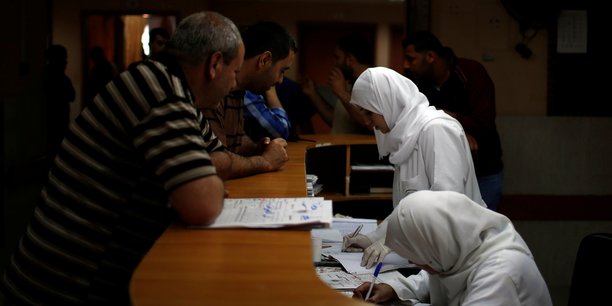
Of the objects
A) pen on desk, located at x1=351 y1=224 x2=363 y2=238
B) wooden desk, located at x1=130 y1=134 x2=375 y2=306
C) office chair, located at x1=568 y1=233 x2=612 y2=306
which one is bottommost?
pen on desk, located at x1=351 y1=224 x2=363 y2=238

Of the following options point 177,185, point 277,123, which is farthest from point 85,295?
point 277,123

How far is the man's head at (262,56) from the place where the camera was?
3.33 metres

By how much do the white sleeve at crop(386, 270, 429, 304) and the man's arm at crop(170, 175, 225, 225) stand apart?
0.93 metres

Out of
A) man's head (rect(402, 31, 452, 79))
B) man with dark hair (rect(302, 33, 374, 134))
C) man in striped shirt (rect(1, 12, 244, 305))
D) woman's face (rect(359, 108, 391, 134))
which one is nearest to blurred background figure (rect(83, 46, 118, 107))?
man with dark hair (rect(302, 33, 374, 134))

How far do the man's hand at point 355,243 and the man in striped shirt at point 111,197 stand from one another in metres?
1.19

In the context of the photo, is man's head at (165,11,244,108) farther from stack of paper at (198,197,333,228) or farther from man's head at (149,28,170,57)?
man's head at (149,28,170,57)

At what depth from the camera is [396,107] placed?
3465 mm

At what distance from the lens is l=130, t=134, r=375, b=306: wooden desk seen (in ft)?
4.69

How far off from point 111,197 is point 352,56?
3.68 metres

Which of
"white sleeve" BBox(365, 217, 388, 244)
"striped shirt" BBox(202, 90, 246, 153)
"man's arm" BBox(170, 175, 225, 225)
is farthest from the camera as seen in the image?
"striped shirt" BBox(202, 90, 246, 153)

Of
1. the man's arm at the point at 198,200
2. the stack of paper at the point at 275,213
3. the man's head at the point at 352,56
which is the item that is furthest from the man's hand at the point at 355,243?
the man's head at the point at 352,56

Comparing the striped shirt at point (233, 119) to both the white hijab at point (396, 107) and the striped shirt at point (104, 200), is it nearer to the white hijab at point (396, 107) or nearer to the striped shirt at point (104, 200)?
the white hijab at point (396, 107)

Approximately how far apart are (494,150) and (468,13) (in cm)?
119

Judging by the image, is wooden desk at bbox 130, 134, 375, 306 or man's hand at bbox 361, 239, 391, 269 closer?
wooden desk at bbox 130, 134, 375, 306
